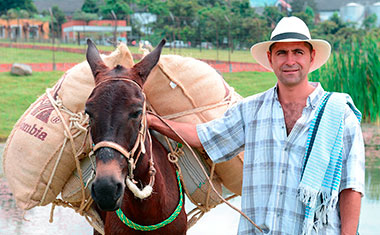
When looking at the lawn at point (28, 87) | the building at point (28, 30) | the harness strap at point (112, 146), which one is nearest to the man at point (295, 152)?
the harness strap at point (112, 146)

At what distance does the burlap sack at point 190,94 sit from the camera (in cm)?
381

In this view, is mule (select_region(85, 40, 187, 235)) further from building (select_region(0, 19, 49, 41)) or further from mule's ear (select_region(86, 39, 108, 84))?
building (select_region(0, 19, 49, 41))

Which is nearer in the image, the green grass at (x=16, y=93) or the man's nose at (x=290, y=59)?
the man's nose at (x=290, y=59)

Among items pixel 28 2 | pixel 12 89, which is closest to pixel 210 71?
pixel 12 89

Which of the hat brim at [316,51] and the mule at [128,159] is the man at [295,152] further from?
the mule at [128,159]

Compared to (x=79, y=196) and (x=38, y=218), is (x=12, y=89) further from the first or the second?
(x=79, y=196)

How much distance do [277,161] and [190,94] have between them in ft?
3.80

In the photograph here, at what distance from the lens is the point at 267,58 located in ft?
11.3

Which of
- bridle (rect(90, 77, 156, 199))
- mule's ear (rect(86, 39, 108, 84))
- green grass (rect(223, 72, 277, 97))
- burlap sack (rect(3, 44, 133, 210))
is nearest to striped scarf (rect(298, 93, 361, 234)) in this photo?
bridle (rect(90, 77, 156, 199))

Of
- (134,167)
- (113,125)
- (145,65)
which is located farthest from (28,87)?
(113,125)

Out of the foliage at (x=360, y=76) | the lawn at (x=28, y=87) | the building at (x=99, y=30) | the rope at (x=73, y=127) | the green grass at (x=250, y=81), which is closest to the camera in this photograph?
the rope at (x=73, y=127)

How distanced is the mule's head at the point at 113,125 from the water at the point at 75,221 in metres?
3.29

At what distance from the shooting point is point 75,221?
6.29 metres

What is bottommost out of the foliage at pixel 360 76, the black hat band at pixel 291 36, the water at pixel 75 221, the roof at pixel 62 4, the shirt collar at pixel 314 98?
the water at pixel 75 221
